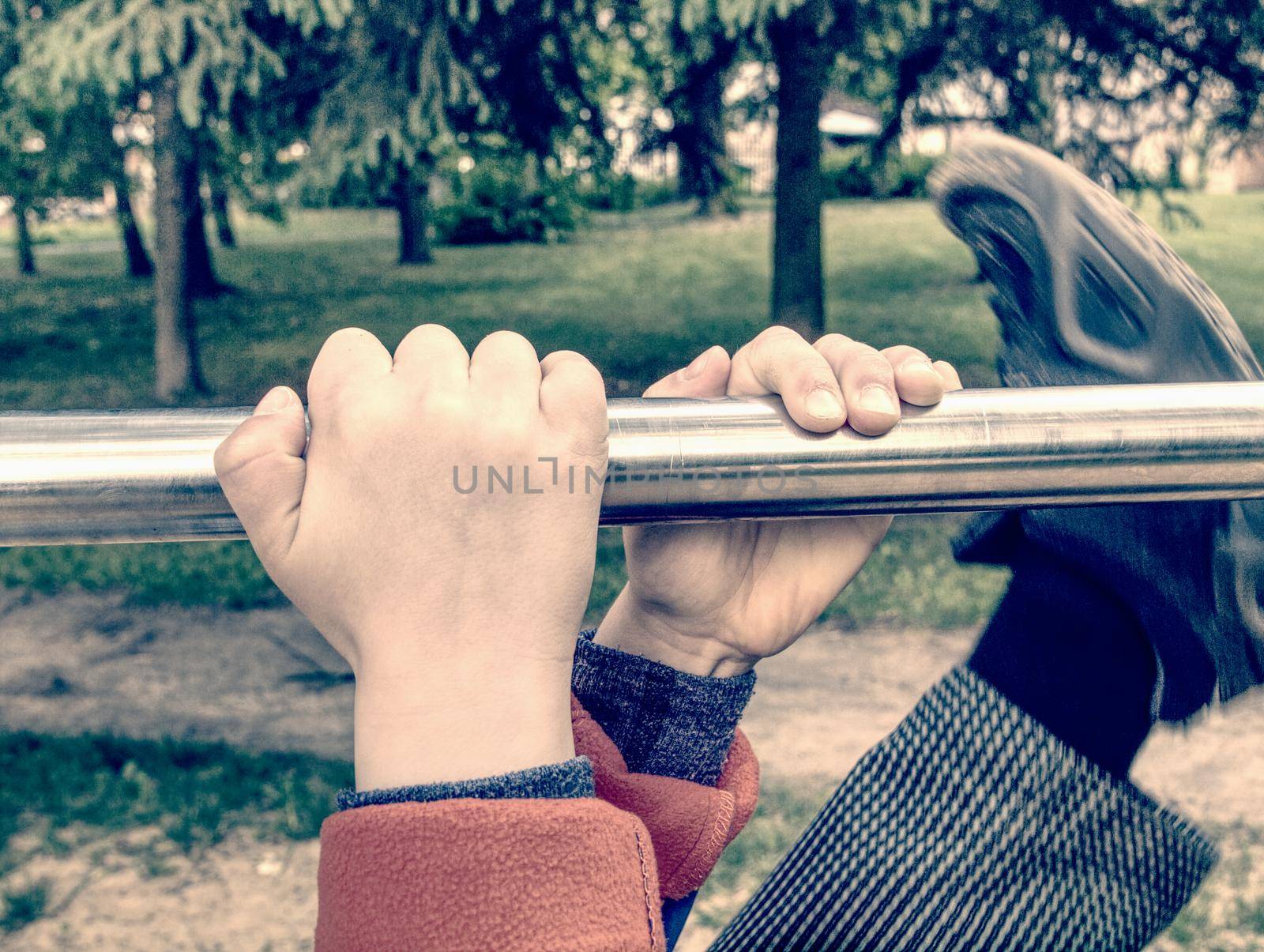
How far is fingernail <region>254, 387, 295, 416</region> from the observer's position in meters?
0.87

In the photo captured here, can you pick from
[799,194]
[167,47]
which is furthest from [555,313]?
[167,47]

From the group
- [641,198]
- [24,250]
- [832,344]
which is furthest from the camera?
[641,198]

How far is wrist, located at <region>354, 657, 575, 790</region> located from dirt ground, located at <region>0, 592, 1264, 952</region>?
8.87 ft

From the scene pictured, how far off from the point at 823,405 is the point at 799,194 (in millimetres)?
10012

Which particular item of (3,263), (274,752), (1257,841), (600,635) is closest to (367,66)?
(274,752)

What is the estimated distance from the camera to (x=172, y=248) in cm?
1058

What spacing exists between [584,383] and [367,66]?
815 centimetres

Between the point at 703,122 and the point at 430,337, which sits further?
the point at 703,122

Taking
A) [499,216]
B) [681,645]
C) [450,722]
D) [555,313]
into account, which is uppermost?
[450,722]

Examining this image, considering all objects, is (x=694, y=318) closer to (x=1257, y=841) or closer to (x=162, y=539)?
(x=1257, y=841)

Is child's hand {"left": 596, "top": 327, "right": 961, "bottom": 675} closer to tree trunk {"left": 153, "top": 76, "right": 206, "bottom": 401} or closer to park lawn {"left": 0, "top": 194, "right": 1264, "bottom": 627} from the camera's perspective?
park lawn {"left": 0, "top": 194, "right": 1264, "bottom": 627}

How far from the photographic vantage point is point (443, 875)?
2.72ft

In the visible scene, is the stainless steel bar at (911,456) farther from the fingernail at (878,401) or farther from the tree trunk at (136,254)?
the tree trunk at (136,254)

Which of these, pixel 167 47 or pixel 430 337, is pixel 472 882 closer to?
pixel 430 337
